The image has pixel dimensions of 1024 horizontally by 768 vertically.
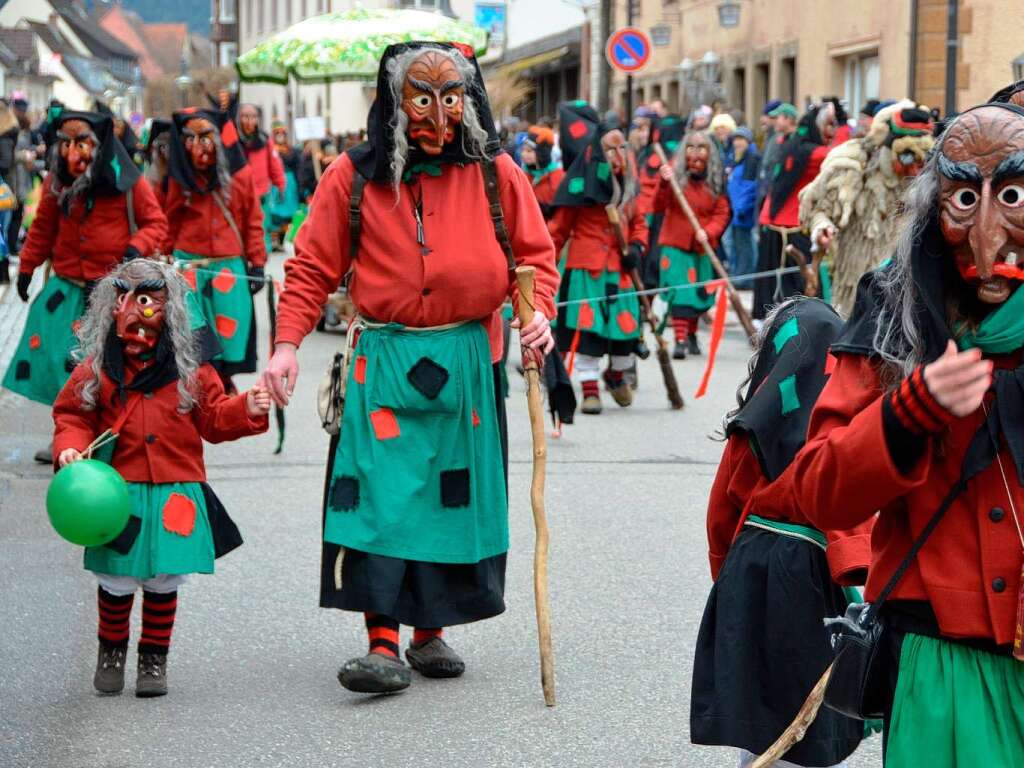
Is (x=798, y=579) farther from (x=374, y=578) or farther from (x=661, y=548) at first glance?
(x=661, y=548)

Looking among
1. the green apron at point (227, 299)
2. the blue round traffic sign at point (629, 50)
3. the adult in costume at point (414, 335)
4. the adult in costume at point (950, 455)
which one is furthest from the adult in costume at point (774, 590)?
the blue round traffic sign at point (629, 50)

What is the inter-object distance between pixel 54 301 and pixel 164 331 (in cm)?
398

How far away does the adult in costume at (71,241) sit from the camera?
9133 millimetres

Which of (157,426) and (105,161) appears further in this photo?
(105,161)

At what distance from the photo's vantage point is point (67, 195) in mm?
9195

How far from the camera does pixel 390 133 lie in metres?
5.51

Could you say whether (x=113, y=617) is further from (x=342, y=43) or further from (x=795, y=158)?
(x=342, y=43)

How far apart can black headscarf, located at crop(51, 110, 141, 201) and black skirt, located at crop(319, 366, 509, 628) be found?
3873 millimetres

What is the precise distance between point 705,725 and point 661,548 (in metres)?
3.79

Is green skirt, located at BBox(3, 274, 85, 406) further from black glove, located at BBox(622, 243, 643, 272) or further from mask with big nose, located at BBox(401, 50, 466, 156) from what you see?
mask with big nose, located at BBox(401, 50, 466, 156)

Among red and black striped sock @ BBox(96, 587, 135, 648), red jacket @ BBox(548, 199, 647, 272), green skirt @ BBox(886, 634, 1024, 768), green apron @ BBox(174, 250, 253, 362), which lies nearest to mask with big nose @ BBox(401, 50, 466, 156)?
red and black striped sock @ BBox(96, 587, 135, 648)

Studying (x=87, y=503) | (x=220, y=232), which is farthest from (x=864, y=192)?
A: (x=87, y=503)

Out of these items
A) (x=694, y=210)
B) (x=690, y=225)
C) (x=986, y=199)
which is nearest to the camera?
(x=986, y=199)

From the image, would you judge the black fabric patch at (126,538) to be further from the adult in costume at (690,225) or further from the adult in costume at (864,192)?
the adult in costume at (690,225)
